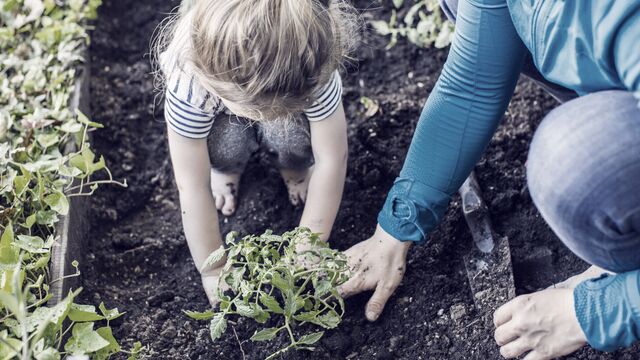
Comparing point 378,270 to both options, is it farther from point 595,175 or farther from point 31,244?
point 31,244

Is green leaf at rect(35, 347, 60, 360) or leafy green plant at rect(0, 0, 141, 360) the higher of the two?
green leaf at rect(35, 347, 60, 360)

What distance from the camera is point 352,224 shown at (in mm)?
2326

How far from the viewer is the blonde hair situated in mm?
1718

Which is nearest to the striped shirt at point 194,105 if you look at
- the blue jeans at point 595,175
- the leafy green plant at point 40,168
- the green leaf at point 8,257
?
the leafy green plant at point 40,168

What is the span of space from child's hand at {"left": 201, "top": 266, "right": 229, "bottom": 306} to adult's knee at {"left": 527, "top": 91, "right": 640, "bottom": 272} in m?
0.87

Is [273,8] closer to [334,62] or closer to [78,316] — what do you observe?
[334,62]

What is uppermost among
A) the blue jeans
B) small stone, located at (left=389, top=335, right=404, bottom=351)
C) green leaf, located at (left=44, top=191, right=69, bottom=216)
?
the blue jeans

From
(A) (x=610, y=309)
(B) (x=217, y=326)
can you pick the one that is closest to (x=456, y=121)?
(A) (x=610, y=309)

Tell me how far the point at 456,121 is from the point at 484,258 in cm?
41

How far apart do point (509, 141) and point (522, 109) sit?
0.49ft

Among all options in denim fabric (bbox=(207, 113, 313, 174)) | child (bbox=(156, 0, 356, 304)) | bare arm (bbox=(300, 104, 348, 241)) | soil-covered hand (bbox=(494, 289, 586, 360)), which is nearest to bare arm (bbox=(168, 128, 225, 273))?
child (bbox=(156, 0, 356, 304))

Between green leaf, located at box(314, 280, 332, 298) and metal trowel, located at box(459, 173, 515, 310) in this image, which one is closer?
green leaf, located at box(314, 280, 332, 298)

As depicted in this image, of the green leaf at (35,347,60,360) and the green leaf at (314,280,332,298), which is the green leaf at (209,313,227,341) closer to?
the green leaf at (314,280,332,298)

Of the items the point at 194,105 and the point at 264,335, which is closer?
the point at 264,335
